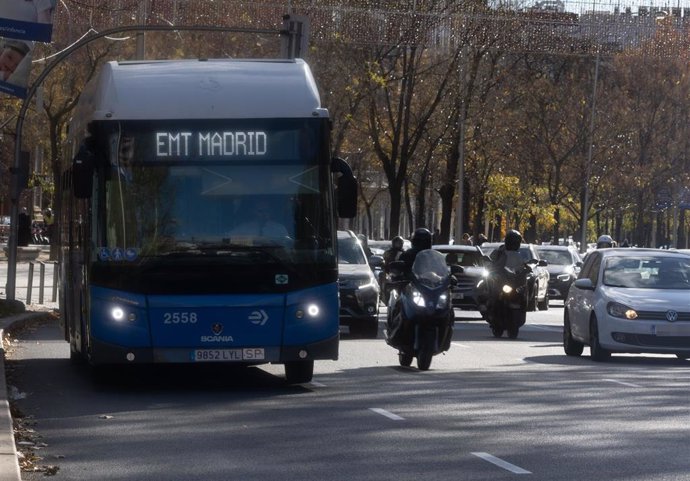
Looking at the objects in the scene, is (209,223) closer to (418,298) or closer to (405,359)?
(418,298)

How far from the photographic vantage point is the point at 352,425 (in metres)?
12.2

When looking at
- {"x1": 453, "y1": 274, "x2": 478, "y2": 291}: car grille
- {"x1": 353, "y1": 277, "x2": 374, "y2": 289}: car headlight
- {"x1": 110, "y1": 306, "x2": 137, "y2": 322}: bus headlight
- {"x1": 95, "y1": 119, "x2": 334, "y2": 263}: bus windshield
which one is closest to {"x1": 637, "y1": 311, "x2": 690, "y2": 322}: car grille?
{"x1": 353, "y1": 277, "x2": 374, "y2": 289}: car headlight

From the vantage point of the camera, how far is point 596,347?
67.0 ft

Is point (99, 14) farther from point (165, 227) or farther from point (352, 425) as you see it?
point (352, 425)

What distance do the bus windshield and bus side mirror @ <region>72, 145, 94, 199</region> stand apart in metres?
0.27

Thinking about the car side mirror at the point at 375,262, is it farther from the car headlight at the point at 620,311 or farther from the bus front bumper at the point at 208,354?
the bus front bumper at the point at 208,354

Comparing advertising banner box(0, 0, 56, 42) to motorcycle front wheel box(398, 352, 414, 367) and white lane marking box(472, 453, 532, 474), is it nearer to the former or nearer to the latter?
motorcycle front wheel box(398, 352, 414, 367)

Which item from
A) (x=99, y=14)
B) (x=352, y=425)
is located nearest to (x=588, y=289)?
(x=352, y=425)

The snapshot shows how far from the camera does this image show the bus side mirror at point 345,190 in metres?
14.7

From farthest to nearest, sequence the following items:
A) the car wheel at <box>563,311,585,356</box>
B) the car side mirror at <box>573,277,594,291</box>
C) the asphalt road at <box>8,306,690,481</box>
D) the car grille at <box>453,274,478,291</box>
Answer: the car grille at <box>453,274,478,291</box>, the car wheel at <box>563,311,585,356</box>, the car side mirror at <box>573,277,594,291</box>, the asphalt road at <box>8,306,690,481</box>

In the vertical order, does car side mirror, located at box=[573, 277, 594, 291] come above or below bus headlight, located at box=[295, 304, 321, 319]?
below

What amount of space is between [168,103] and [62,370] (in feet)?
13.7

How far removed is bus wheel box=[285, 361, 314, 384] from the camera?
1560cm

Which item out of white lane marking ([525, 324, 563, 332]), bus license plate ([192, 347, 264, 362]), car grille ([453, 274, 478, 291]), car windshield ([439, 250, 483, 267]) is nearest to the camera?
bus license plate ([192, 347, 264, 362])
